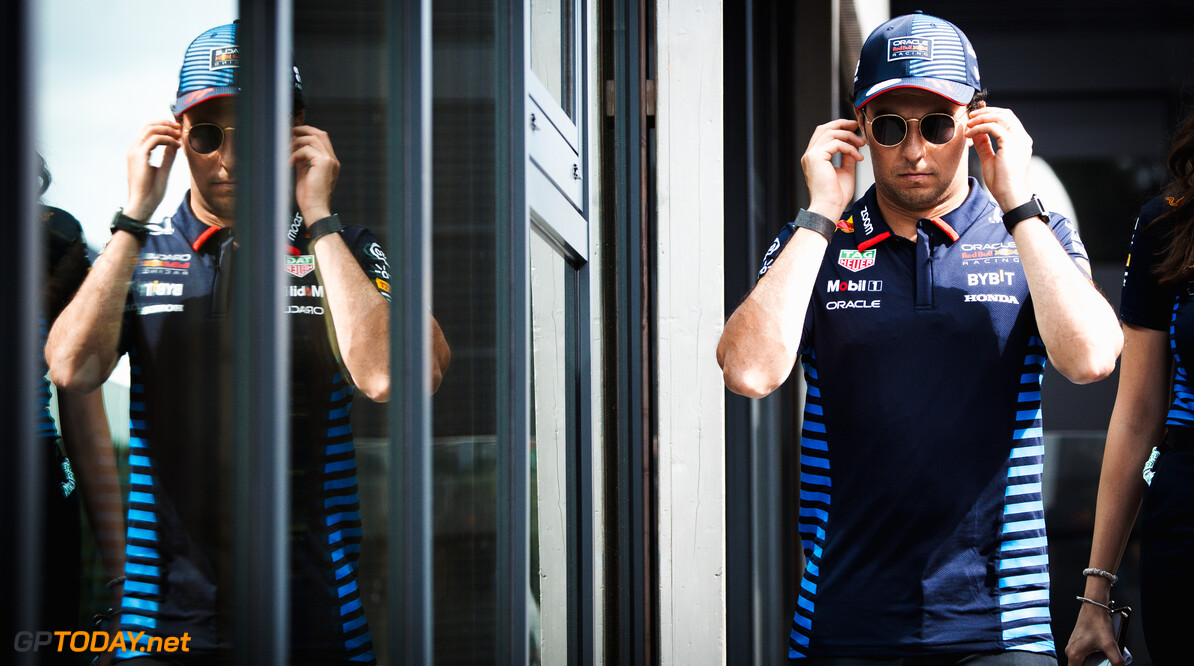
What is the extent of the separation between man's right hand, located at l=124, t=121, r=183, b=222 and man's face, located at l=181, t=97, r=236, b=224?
0.02 meters

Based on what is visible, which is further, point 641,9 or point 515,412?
point 641,9

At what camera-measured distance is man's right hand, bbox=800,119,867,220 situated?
1812mm

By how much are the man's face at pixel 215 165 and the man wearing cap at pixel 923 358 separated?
1.11 metres

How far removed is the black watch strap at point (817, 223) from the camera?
1772 mm

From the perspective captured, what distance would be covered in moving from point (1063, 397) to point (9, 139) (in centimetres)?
280

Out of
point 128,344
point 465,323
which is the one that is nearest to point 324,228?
point 128,344

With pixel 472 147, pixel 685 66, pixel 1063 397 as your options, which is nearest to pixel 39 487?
pixel 472 147

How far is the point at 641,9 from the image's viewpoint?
2.45m

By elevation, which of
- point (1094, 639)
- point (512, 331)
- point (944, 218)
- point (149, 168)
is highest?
point (944, 218)

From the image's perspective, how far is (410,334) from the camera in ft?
3.54

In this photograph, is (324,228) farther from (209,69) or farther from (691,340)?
(691,340)

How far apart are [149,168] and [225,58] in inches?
5.1

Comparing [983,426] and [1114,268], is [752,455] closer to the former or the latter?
[983,426]

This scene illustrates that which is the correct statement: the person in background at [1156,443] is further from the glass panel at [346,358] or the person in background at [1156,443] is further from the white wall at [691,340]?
the glass panel at [346,358]
